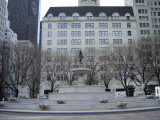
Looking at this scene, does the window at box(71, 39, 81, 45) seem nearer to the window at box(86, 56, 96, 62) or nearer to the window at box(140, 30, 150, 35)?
the window at box(86, 56, 96, 62)

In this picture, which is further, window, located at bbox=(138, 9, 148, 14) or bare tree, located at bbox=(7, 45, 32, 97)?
window, located at bbox=(138, 9, 148, 14)

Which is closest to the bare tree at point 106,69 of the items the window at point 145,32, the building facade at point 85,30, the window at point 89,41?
the building facade at point 85,30

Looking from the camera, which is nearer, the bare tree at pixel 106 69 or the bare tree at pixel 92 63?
the bare tree at pixel 92 63

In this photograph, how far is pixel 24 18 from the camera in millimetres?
182500

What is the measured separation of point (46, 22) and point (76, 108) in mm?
54749

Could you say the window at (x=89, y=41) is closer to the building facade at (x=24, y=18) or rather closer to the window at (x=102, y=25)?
the window at (x=102, y=25)

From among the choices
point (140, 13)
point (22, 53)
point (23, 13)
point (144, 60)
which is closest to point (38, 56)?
point (22, 53)

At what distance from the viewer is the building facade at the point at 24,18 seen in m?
174

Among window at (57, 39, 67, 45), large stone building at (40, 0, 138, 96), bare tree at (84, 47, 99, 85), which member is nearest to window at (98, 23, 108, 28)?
large stone building at (40, 0, 138, 96)

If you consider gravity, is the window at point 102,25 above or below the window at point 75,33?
above

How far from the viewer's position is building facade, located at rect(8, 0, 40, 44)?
6838 inches

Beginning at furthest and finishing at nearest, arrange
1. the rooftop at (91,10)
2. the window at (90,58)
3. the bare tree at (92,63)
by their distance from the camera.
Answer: the rooftop at (91,10), the window at (90,58), the bare tree at (92,63)

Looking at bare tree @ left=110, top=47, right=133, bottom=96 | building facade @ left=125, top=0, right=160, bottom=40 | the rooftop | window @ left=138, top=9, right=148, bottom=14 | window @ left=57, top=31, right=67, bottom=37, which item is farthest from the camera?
the rooftop

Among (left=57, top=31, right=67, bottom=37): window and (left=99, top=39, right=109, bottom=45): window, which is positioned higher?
(left=57, top=31, right=67, bottom=37): window
